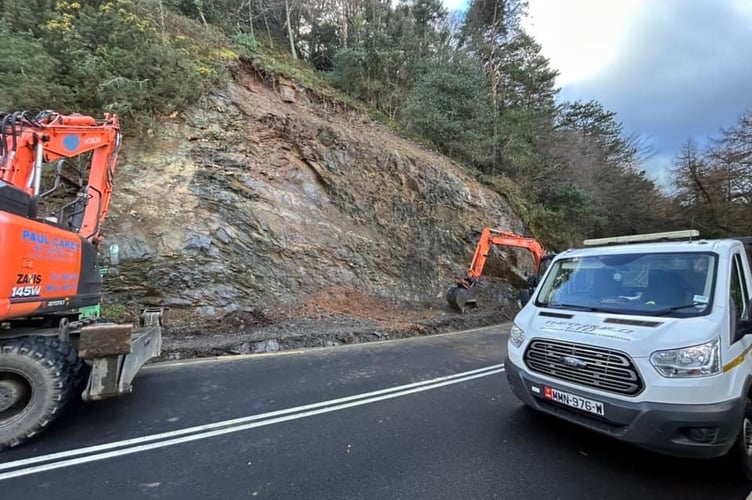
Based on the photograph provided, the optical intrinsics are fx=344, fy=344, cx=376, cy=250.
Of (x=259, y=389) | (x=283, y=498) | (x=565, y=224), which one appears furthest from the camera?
(x=565, y=224)

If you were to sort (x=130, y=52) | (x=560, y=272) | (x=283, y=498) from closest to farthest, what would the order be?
(x=283, y=498), (x=560, y=272), (x=130, y=52)

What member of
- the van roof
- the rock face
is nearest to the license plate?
the van roof

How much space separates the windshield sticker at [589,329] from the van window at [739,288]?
0.99 m

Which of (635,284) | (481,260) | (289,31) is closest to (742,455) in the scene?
(635,284)

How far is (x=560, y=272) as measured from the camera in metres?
4.00

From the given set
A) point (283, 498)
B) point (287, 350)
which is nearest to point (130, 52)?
point (287, 350)

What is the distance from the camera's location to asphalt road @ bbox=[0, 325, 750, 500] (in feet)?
8.36

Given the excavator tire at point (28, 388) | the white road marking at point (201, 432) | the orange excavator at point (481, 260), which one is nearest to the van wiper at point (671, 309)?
the white road marking at point (201, 432)

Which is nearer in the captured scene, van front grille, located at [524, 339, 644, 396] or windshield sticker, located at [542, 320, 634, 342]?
van front grille, located at [524, 339, 644, 396]

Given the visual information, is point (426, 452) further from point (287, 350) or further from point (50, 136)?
point (50, 136)

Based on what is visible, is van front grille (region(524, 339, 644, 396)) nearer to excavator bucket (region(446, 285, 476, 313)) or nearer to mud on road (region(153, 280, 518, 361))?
mud on road (region(153, 280, 518, 361))

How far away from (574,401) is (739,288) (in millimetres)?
1842

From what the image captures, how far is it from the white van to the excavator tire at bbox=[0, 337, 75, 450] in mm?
4390

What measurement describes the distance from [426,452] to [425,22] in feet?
75.7
